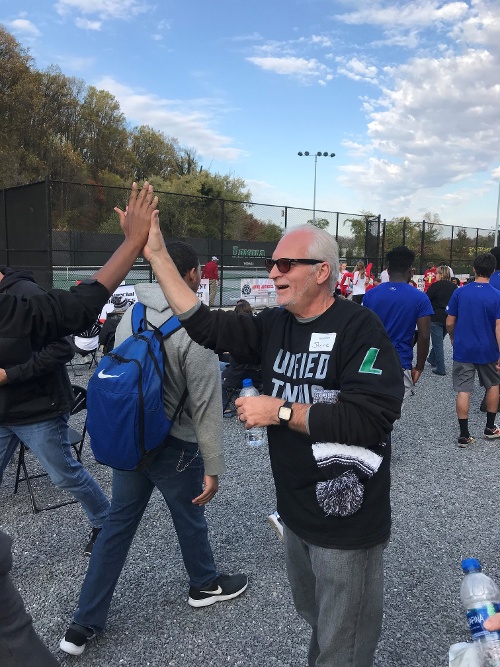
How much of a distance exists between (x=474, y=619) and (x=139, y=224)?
1.78m

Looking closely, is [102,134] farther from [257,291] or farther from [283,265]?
[283,265]

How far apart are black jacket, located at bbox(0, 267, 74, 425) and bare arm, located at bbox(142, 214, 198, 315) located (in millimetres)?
1529

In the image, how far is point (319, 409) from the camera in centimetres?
161

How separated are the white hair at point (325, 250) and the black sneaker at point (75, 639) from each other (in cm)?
205

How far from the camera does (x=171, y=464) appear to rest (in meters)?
2.51

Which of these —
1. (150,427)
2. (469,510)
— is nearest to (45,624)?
(150,427)

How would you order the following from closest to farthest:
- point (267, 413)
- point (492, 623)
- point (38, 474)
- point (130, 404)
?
point (492, 623) < point (267, 413) < point (130, 404) < point (38, 474)

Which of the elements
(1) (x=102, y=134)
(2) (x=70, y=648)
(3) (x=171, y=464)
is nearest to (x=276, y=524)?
(3) (x=171, y=464)

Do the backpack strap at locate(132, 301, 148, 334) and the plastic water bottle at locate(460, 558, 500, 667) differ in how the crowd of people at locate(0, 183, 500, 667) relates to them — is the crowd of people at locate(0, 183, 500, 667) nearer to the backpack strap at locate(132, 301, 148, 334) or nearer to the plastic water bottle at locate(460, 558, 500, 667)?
the backpack strap at locate(132, 301, 148, 334)

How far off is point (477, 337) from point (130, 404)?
14.6 feet

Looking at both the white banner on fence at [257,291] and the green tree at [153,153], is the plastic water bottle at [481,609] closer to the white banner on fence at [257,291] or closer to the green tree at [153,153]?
the white banner on fence at [257,291]

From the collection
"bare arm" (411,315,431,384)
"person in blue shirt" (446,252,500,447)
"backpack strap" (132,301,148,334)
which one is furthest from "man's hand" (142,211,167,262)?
"person in blue shirt" (446,252,500,447)

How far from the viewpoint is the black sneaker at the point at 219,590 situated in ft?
9.39

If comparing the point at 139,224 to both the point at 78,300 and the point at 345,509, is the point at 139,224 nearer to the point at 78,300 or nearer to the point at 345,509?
the point at 78,300
